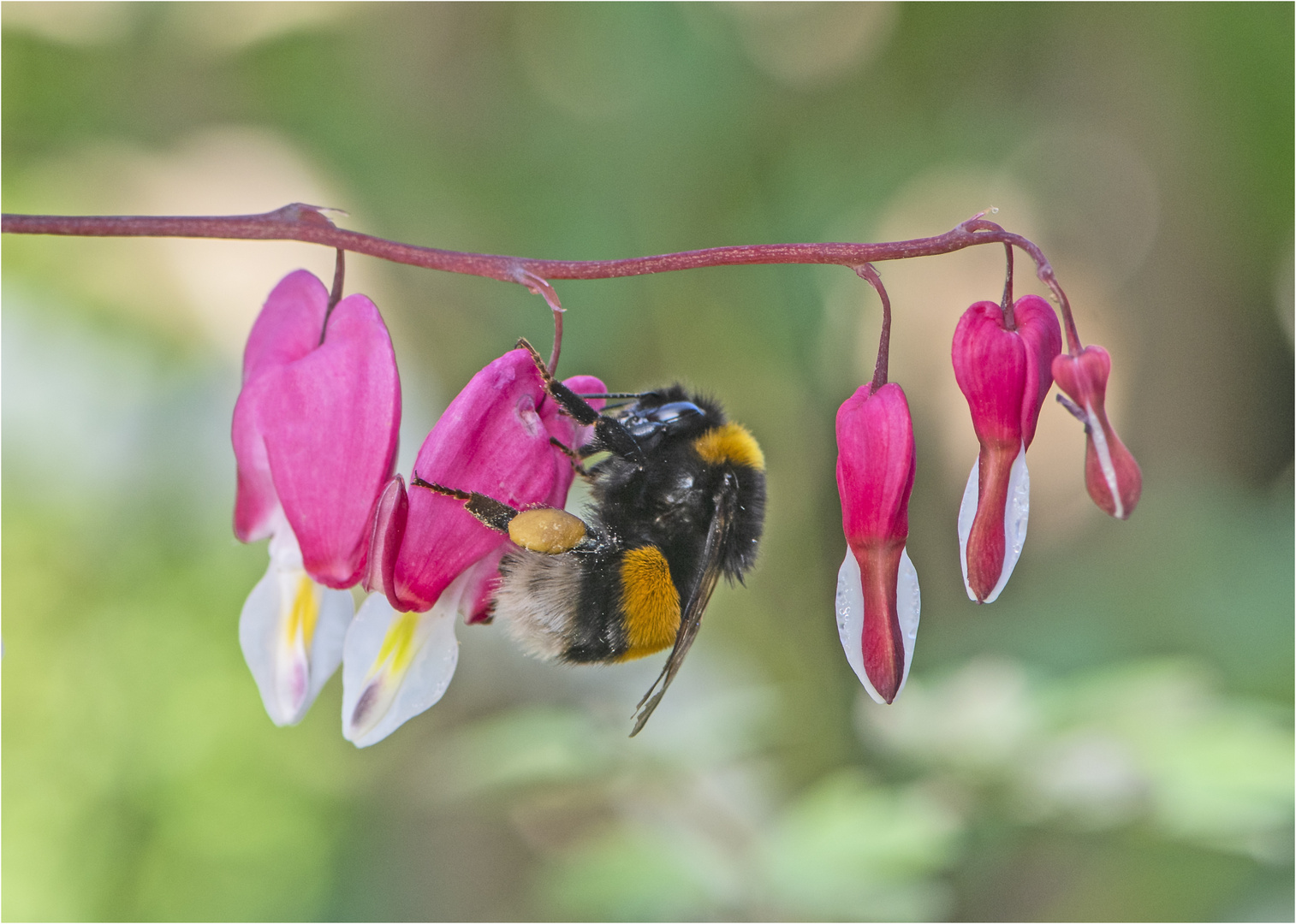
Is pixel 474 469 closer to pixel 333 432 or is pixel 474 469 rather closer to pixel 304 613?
pixel 333 432

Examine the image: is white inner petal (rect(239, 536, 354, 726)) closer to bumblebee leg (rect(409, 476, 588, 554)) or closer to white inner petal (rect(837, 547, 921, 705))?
bumblebee leg (rect(409, 476, 588, 554))

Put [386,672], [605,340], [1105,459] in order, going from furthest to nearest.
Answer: [605,340] < [386,672] < [1105,459]

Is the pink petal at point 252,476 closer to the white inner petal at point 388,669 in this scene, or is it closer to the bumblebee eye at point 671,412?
the white inner petal at point 388,669

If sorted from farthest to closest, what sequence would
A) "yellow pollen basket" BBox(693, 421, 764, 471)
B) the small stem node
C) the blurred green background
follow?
the blurred green background < "yellow pollen basket" BBox(693, 421, 764, 471) < the small stem node

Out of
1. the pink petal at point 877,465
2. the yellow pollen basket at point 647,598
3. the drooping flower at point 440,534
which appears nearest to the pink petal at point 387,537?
the drooping flower at point 440,534

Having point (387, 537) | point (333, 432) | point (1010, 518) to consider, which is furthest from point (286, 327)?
point (1010, 518)

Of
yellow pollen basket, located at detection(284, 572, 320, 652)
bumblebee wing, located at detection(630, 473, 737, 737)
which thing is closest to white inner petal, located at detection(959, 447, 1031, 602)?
bumblebee wing, located at detection(630, 473, 737, 737)

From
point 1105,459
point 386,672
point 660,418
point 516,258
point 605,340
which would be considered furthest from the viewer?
point 605,340
